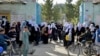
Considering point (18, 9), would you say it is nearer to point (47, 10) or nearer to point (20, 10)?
point (20, 10)

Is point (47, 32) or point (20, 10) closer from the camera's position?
point (47, 32)

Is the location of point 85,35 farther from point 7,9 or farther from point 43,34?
point 7,9

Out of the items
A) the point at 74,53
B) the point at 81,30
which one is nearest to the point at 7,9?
the point at 81,30

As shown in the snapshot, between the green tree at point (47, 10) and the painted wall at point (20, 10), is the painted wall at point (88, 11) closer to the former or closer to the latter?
the painted wall at point (20, 10)

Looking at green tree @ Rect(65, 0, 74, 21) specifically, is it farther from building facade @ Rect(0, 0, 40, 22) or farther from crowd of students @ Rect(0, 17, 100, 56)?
crowd of students @ Rect(0, 17, 100, 56)

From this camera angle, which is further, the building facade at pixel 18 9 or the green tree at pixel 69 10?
the green tree at pixel 69 10

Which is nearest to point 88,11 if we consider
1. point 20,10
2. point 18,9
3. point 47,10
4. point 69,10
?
point 20,10

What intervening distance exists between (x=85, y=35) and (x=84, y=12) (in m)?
15.9

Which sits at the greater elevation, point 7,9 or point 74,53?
point 7,9

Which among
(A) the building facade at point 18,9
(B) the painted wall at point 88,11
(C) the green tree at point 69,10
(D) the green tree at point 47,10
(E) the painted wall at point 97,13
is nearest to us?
(E) the painted wall at point 97,13

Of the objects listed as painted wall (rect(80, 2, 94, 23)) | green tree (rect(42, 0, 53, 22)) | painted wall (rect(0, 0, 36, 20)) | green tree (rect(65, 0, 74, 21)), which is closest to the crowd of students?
painted wall (rect(80, 2, 94, 23))

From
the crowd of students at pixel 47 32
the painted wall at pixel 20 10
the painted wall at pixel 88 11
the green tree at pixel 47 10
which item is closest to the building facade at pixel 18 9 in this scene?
the painted wall at pixel 20 10

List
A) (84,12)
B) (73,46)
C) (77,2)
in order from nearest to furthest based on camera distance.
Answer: (73,46) → (84,12) → (77,2)

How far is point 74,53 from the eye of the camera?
19609mm
